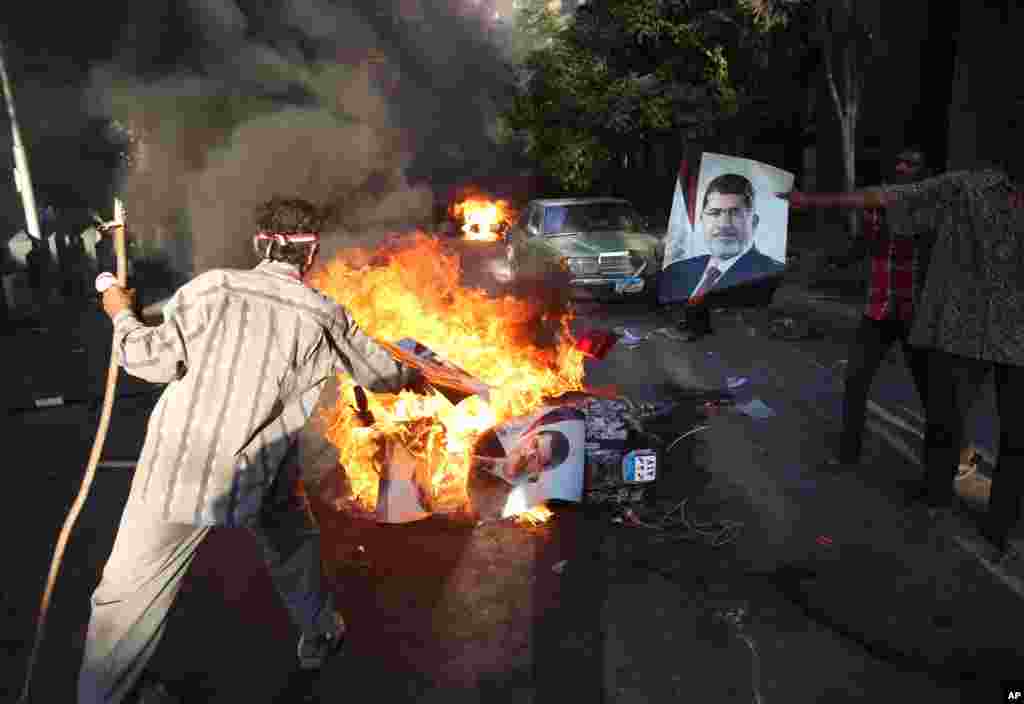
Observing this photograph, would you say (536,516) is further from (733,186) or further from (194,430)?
(733,186)

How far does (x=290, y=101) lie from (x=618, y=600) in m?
7.60

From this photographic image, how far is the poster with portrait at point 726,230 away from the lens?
493 cm

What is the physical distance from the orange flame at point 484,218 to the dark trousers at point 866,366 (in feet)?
38.3

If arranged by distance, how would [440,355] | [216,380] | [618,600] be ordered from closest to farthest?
[216,380], [618,600], [440,355]

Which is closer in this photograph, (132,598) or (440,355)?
(132,598)

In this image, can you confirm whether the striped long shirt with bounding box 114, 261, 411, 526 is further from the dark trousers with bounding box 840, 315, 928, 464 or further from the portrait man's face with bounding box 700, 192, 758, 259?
the dark trousers with bounding box 840, 315, 928, 464

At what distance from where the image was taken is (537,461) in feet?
14.0

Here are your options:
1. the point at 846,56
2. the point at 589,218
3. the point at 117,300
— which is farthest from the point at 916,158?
the point at 846,56

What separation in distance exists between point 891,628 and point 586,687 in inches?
55.5

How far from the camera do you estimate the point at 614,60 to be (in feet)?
46.8

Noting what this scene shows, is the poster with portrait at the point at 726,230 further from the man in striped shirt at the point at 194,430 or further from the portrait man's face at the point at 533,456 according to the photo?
the man in striped shirt at the point at 194,430

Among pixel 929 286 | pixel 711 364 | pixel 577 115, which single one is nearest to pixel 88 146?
pixel 577 115

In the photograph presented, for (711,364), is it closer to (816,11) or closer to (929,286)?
(929,286)

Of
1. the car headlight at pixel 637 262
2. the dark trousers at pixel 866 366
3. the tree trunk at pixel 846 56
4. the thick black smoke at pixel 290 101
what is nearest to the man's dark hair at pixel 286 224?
the dark trousers at pixel 866 366
